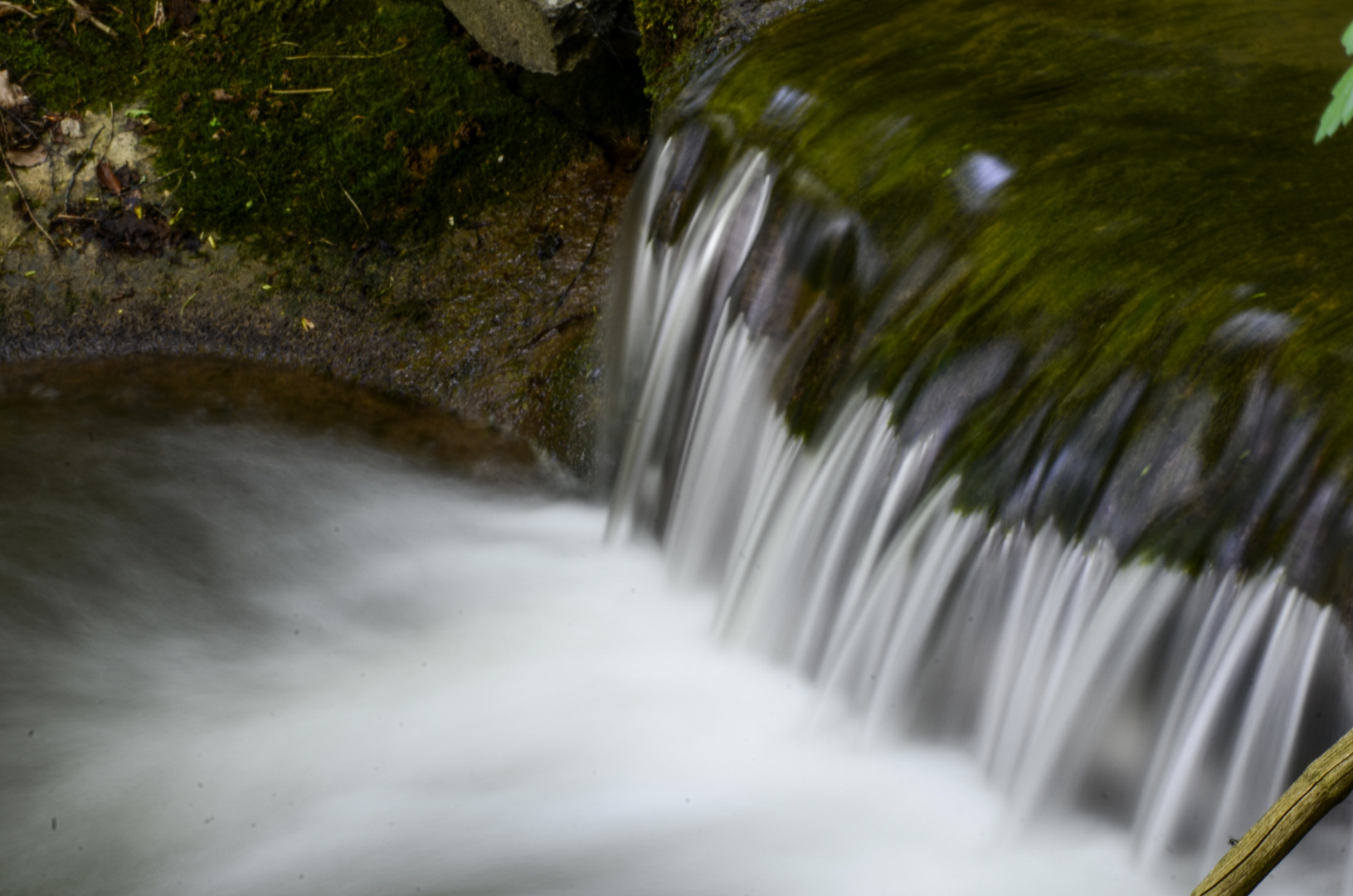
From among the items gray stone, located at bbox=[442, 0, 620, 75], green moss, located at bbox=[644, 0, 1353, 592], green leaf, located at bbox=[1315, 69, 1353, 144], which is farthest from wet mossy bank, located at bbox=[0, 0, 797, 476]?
green leaf, located at bbox=[1315, 69, 1353, 144]

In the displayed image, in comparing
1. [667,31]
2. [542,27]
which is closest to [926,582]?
[667,31]

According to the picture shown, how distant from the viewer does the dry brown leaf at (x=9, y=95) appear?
5059mm

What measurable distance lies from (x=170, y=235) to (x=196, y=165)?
1.16 ft

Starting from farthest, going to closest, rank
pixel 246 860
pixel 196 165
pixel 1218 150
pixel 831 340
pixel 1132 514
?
pixel 196 165 → pixel 831 340 → pixel 1218 150 → pixel 246 860 → pixel 1132 514

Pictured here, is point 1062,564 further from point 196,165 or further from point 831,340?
point 196,165

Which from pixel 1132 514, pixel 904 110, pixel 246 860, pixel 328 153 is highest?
pixel 904 110

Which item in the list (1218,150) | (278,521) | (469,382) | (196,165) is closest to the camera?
(1218,150)

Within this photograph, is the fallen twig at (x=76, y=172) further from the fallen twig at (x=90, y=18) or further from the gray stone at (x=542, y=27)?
the gray stone at (x=542, y=27)

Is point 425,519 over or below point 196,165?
below

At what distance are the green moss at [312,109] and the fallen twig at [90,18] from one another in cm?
3

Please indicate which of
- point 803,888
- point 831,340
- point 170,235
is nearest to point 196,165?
point 170,235

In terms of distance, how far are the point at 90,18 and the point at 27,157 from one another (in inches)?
31.0

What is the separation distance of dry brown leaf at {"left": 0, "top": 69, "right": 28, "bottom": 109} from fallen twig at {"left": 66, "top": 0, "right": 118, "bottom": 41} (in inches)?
17.8

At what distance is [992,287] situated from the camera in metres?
3.02
